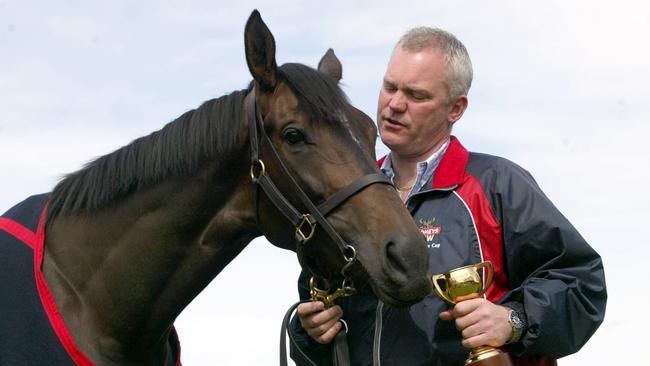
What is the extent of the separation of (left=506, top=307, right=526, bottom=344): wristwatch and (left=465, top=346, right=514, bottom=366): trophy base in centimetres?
10

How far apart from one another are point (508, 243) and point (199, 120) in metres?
1.65

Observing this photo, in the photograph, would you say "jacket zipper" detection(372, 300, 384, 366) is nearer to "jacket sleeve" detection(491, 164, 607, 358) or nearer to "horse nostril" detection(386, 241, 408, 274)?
"horse nostril" detection(386, 241, 408, 274)

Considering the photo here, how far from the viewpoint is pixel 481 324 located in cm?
325

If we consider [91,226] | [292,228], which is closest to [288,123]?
[292,228]

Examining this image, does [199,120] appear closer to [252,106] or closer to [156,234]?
[252,106]

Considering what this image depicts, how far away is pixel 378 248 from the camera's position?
10.7ft

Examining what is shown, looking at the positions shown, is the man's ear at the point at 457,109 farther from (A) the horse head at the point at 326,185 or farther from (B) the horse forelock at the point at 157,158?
(B) the horse forelock at the point at 157,158

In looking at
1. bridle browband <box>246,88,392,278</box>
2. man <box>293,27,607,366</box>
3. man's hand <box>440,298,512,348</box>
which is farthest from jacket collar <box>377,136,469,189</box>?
man's hand <box>440,298,512,348</box>

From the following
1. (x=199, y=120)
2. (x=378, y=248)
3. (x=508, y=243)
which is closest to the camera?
(x=378, y=248)

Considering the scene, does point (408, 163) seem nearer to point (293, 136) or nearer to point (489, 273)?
point (293, 136)

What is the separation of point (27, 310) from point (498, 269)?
87.9 inches

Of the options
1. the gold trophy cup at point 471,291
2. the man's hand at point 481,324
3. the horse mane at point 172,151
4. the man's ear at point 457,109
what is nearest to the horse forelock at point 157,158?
the horse mane at point 172,151

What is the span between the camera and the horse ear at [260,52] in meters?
3.59

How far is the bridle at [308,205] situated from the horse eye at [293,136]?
0.08 metres
